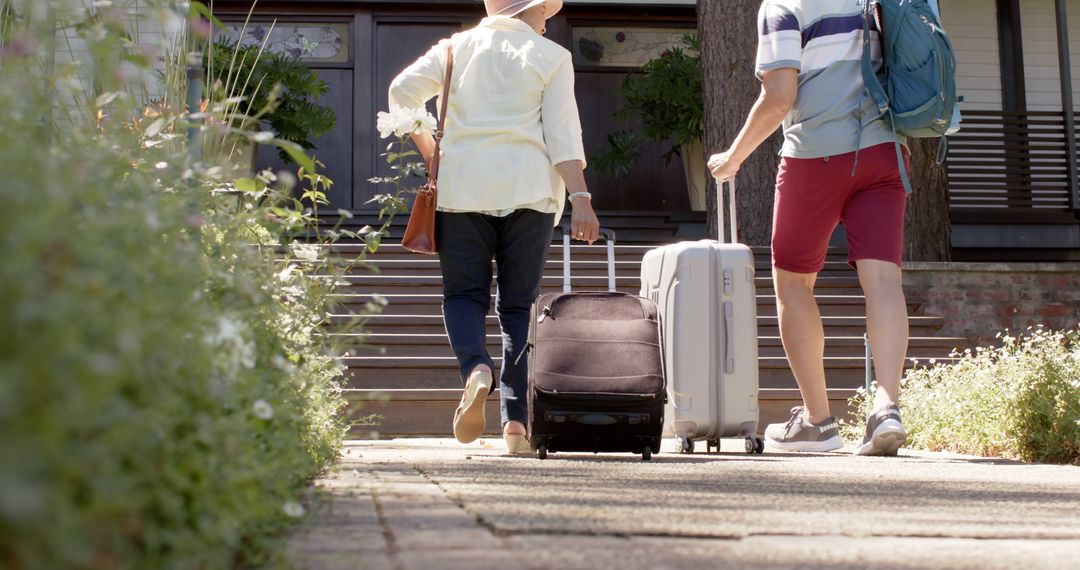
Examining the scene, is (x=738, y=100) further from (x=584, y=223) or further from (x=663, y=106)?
(x=584, y=223)

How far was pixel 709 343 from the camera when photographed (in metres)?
4.43

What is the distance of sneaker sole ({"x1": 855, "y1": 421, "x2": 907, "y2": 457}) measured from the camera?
156 inches

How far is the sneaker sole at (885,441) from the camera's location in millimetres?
3961

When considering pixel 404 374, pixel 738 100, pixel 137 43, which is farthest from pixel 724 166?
pixel 738 100

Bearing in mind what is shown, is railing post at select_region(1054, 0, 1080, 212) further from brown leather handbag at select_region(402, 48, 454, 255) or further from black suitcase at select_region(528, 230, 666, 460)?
brown leather handbag at select_region(402, 48, 454, 255)

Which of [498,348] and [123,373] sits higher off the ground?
[123,373]

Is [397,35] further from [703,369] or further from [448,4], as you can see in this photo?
[703,369]

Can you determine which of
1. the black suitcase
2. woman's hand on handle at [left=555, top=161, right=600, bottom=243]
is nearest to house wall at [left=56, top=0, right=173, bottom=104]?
woman's hand on handle at [left=555, top=161, right=600, bottom=243]

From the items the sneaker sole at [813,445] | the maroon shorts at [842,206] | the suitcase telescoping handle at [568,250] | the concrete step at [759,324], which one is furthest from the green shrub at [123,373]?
the concrete step at [759,324]

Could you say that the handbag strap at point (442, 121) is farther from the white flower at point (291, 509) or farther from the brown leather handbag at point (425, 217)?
the white flower at point (291, 509)

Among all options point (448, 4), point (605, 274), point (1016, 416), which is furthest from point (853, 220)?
point (448, 4)

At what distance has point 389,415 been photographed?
6.05 metres

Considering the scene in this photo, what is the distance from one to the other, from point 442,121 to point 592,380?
3.17ft

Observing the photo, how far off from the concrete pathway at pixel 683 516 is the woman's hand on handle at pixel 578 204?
2.54 ft
